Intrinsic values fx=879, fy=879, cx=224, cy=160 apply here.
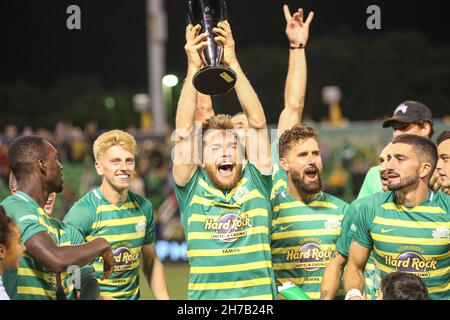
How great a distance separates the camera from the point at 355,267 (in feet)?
18.3

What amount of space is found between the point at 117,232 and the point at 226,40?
1.61m

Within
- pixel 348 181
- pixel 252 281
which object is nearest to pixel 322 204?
pixel 252 281

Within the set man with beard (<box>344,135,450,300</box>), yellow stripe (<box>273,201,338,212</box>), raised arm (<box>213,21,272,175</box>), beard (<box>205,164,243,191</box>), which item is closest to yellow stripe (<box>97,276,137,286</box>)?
beard (<box>205,164,243,191</box>)

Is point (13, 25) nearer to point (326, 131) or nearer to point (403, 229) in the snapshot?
point (326, 131)

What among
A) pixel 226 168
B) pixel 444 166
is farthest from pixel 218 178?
pixel 444 166

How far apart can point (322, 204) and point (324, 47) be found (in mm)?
25762

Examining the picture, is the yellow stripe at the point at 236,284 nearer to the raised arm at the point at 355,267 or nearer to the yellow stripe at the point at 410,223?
the raised arm at the point at 355,267

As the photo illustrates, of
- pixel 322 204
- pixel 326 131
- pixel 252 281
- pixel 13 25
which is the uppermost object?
pixel 13 25

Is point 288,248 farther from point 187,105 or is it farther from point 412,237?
point 187,105

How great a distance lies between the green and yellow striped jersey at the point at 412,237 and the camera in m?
5.49

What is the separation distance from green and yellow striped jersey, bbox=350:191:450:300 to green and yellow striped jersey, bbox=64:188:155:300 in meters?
1.56

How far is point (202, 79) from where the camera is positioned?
528 centimetres

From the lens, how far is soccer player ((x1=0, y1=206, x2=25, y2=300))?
15.4 ft

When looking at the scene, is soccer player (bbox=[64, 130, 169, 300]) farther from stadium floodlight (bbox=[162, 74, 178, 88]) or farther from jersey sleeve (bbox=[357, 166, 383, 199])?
stadium floodlight (bbox=[162, 74, 178, 88])
